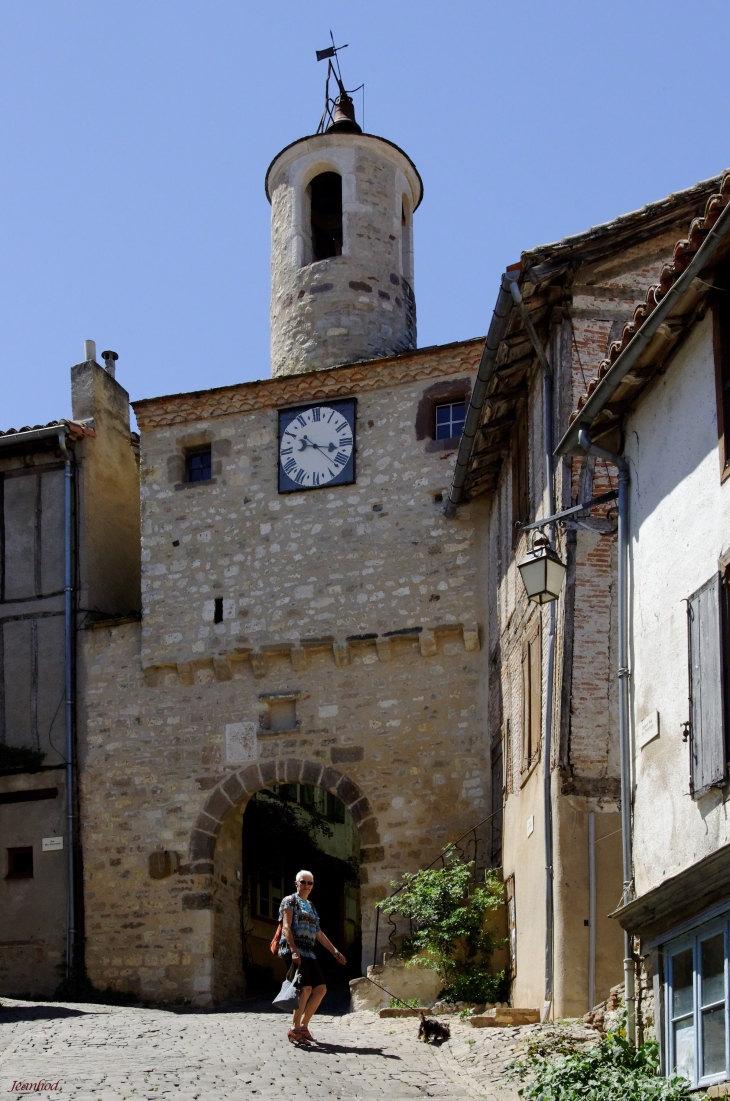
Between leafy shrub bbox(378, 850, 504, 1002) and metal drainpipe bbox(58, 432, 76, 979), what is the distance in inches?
187

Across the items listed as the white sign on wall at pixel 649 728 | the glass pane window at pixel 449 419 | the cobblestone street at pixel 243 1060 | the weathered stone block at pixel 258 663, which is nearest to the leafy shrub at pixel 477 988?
the cobblestone street at pixel 243 1060

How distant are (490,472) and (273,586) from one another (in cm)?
333

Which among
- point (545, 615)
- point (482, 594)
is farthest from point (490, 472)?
point (545, 615)

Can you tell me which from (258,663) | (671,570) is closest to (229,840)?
(258,663)

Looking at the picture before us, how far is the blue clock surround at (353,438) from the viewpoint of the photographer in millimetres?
19781

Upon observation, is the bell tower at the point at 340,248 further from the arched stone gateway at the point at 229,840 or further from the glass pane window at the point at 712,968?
the glass pane window at the point at 712,968

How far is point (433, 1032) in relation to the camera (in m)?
12.5

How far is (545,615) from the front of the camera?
14.1 meters

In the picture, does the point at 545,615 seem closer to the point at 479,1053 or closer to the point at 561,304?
the point at 561,304

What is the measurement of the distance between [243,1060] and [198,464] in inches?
432

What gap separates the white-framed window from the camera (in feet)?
28.4

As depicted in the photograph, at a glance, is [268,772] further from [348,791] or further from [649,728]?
[649,728]

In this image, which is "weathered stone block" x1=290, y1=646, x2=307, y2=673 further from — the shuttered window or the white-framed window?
the white-framed window

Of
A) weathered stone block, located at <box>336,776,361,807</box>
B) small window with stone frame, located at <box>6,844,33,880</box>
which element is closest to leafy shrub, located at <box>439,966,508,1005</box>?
weathered stone block, located at <box>336,776,361,807</box>
